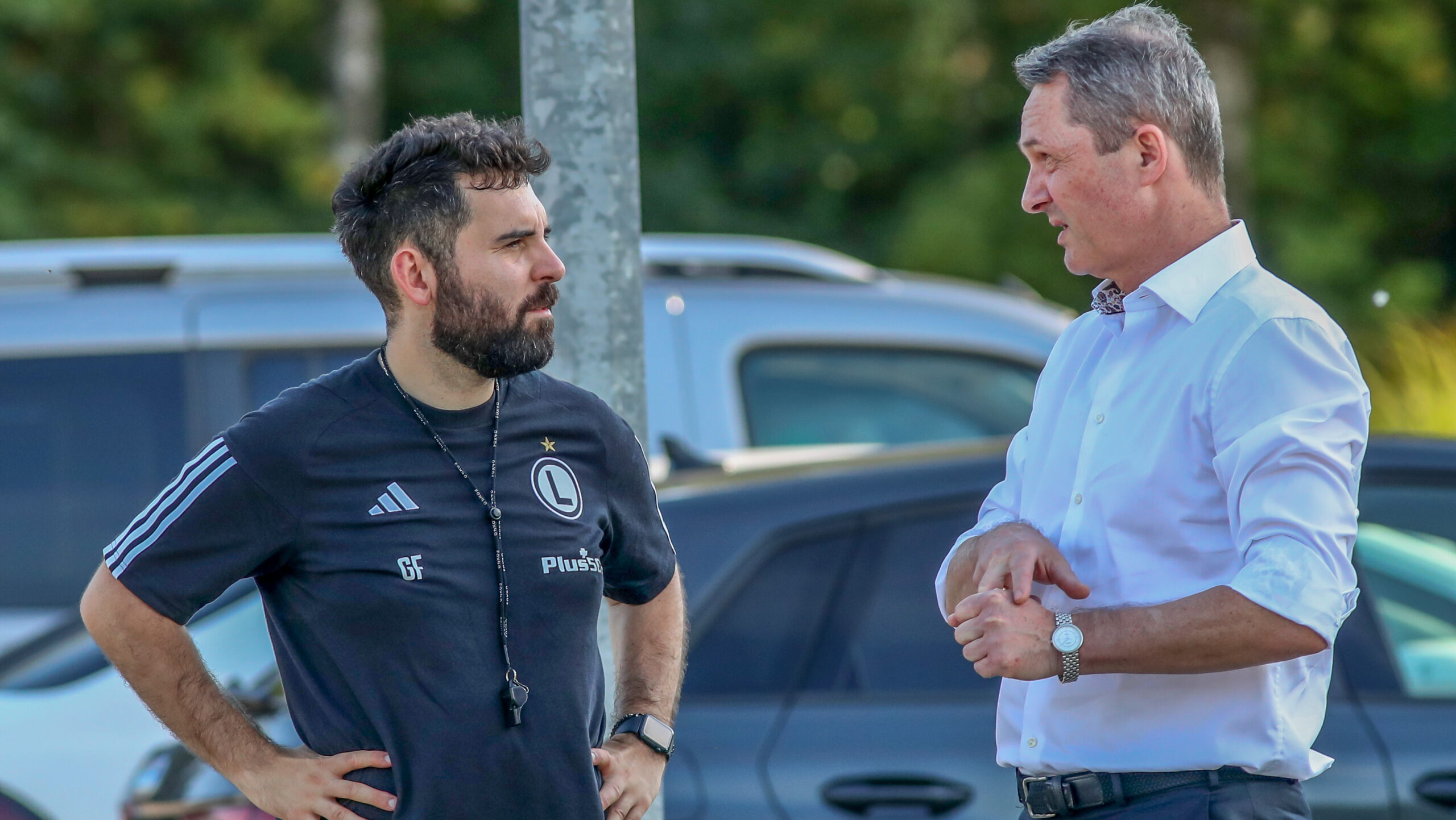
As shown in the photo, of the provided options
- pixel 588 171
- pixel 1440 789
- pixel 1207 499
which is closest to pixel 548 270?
pixel 588 171

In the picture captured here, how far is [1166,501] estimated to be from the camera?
2.08 m

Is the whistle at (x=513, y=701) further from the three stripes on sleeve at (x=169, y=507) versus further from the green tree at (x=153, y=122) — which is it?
the green tree at (x=153, y=122)

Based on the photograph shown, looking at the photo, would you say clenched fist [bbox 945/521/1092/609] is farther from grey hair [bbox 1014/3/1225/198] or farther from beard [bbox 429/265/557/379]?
beard [bbox 429/265/557/379]

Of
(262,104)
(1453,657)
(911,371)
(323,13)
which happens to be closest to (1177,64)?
(1453,657)

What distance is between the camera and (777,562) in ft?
11.2

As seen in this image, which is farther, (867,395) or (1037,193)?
(867,395)

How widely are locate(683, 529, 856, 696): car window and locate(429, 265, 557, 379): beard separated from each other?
121 cm

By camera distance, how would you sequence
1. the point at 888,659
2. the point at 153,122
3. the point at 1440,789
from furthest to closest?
the point at 153,122 < the point at 888,659 < the point at 1440,789

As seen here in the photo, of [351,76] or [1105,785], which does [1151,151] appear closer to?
[1105,785]

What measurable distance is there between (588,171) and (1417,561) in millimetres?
2039

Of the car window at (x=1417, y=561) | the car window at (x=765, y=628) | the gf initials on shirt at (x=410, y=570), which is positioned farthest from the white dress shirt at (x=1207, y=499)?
the car window at (x=1417, y=561)

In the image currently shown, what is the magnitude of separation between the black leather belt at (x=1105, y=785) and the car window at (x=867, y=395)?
3.55m

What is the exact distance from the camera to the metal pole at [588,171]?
2488 millimetres

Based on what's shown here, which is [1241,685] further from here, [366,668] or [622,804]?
[366,668]
